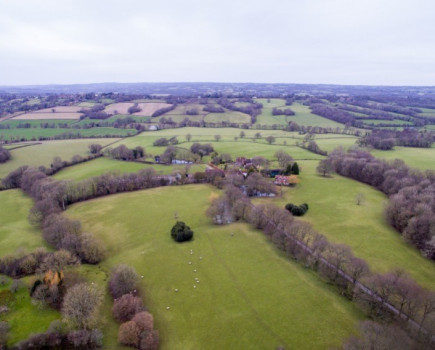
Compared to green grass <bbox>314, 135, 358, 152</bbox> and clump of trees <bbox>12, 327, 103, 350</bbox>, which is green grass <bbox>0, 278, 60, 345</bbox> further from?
green grass <bbox>314, 135, 358, 152</bbox>

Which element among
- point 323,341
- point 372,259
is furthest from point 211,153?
point 323,341

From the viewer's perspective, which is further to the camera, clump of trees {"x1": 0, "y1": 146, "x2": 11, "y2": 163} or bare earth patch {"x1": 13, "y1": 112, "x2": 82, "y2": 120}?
bare earth patch {"x1": 13, "y1": 112, "x2": 82, "y2": 120}

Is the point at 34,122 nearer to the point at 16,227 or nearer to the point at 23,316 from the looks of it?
the point at 16,227

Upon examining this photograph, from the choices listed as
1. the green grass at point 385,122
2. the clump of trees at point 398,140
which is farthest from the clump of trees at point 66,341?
the green grass at point 385,122

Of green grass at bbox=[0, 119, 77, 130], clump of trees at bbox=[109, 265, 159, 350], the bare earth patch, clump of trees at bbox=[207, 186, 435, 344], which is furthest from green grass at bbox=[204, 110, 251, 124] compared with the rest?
clump of trees at bbox=[109, 265, 159, 350]

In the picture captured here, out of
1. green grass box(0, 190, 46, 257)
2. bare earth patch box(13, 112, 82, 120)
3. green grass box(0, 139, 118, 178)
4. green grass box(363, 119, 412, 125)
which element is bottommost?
green grass box(0, 190, 46, 257)

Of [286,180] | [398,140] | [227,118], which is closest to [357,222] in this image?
[286,180]

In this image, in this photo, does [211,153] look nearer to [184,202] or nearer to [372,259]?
[184,202]
